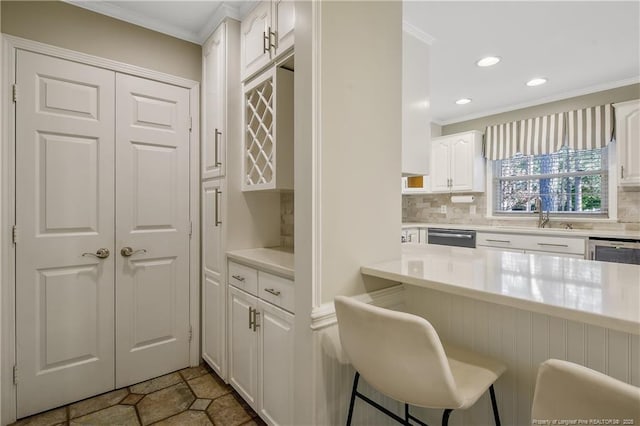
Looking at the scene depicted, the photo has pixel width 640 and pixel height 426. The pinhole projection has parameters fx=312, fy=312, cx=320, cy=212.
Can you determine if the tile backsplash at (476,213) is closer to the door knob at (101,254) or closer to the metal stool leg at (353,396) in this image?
the metal stool leg at (353,396)

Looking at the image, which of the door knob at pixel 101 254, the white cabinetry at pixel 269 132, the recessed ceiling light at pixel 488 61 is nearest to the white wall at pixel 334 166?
the white cabinetry at pixel 269 132

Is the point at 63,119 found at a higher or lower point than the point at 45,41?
lower

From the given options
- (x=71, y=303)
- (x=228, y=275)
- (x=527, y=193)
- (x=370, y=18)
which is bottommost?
(x=71, y=303)

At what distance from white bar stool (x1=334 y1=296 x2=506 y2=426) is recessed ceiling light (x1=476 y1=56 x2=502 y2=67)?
272 cm

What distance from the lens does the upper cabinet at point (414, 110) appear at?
178 cm

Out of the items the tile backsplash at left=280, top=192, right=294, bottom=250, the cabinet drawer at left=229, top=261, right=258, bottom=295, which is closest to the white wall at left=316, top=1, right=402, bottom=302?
the cabinet drawer at left=229, top=261, right=258, bottom=295

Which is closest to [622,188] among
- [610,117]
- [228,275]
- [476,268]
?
[610,117]

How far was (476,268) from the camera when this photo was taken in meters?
1.27

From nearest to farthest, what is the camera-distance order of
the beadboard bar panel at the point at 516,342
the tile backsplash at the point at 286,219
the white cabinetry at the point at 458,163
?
the beadboard bar panel at the point at 516,342 → the tile backsplash at the point at 286,219 → the white cabinetry at the point at 458,163

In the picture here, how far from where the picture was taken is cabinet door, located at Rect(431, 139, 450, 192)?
14.7ft

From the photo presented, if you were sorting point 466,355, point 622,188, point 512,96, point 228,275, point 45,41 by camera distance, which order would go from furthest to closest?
point 512,96
point 622,188
point 228,275
point 45,41
point 466,355

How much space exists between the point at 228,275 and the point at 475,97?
11.7 ft

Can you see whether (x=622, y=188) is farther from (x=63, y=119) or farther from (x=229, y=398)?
(x=63, y=119)

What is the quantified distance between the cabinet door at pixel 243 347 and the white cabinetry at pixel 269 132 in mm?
700
